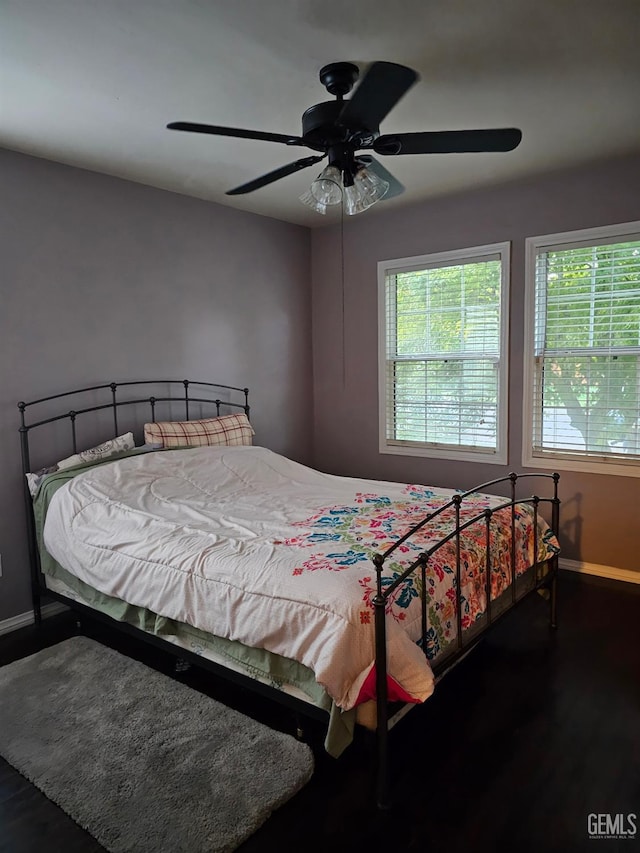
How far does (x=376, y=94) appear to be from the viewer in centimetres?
177

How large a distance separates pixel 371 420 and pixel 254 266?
1.55m

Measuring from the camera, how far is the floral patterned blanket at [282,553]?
1.84 metres

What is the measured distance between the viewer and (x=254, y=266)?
4.49 metres

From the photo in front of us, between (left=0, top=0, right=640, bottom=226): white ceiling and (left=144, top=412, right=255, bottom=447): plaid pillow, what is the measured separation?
61.3 inches

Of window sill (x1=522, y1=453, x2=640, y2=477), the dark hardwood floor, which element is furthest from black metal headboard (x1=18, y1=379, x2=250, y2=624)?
window sill (x1=522, y1=453, x2=640, y2=477)

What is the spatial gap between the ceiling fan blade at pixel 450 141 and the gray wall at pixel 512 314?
1792mm

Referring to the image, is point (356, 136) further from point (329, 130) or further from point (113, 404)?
point (113, 404)

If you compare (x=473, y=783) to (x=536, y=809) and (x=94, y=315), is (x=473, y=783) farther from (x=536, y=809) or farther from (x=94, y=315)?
(x=94, y=315)

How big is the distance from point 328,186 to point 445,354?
228 cm

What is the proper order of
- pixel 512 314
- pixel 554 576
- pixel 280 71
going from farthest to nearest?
1. pixel 512 314
2. pixel 554 576
3. pixel 280 71

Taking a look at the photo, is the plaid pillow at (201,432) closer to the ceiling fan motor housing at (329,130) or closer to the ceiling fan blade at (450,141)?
the ceiling fan motor housing at (329,130)

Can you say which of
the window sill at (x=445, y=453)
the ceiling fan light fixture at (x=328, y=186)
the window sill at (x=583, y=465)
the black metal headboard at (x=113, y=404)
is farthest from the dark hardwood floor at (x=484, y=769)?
the ceiling fan light fixture at (x=328, y=186)

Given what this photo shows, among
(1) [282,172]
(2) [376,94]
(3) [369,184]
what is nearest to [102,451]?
(1) [282,172]

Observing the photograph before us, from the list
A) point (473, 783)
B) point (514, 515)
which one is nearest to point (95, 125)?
point (514, 515)
